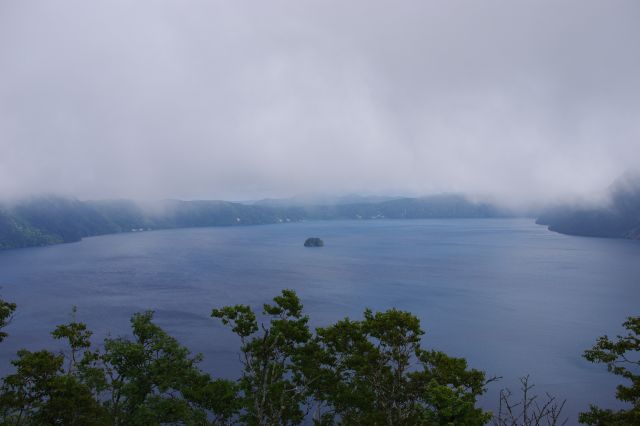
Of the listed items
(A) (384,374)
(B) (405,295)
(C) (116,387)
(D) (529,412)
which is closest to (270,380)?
(A) (384,374)

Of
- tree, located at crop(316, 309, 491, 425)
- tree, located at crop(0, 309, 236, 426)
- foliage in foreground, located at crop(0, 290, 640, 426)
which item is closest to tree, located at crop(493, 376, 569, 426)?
foliage in foreground, located at crop(0, 290, 640, 426)

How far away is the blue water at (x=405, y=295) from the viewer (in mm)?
60594

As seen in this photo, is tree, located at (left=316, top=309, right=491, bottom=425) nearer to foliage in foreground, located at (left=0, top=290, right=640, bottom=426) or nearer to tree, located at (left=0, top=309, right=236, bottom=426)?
foliage in foreground, located at (left=0, top=290, right=640, bottom=426)

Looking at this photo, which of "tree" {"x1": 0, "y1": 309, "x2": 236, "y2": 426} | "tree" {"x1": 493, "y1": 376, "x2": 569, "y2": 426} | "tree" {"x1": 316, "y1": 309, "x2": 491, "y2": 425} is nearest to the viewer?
"tree" {"x1": 0, "y1": 309, "x2": 236, "y2": 426}

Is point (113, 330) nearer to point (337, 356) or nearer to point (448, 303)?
point (337, 356)

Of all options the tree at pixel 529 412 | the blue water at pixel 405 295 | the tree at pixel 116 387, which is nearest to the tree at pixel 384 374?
the tree at pixel 529 412

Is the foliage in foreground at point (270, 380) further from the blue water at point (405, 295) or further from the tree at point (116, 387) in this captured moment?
the blue water at point (405, 295)

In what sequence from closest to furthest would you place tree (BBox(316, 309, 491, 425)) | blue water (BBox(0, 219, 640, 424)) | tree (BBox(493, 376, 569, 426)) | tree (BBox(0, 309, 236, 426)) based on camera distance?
1. tree (BBox(0, 309, 236, 426))
2. tree (BBox(316, 309, 491, 425))
3. tree (BBox(493, 376, 569, 426))
4. blue water (BBox(0, 219, 640, 424))

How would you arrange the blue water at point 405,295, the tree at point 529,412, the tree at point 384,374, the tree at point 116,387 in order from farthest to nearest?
the blue water at point 405,295 → the tree at point 529,412 → the tree at point 384,374 → the tree at point 116,387

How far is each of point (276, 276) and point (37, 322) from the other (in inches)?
2505

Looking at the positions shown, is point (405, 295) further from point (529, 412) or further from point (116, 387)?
point (116, 387)

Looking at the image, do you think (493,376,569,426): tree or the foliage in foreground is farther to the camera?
(493,376,569,426): tree

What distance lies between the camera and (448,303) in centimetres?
9088

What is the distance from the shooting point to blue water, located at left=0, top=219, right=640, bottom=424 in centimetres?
6059
